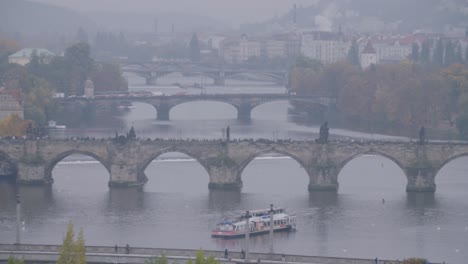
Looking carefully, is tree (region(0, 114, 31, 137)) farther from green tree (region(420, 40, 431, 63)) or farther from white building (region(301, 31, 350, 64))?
white building (region(301, 31, 350, 64))

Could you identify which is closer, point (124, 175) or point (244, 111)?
point (124, 175)

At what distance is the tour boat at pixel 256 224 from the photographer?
45.6 m

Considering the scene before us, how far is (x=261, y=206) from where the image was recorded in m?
50.5

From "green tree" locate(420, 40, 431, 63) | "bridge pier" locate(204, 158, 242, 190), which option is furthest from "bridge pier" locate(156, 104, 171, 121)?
"bridge pier" locate(204, 158, 242, 190)

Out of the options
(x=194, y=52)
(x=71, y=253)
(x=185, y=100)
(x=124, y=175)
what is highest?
(x=194, y=52)

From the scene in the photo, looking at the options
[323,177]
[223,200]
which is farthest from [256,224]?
[323,177]

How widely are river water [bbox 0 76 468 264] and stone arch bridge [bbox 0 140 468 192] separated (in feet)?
2.32

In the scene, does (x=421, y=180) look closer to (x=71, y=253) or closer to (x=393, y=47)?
(x=71, y=253)

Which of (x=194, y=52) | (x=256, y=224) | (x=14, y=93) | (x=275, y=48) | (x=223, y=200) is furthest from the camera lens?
(x=275, y=48)

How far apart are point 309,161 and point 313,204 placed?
3.81m

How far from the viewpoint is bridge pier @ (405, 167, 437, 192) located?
5412cm

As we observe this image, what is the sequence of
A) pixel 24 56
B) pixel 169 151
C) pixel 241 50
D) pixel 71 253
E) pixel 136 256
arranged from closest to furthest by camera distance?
pixel 71 253
pixel 136 256
pixel 169 151
pixel 24 56
pixel 241 50

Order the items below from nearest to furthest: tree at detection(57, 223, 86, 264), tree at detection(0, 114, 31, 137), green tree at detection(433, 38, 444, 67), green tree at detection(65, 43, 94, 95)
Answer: tree at detection(57, 223, 86, 264)
tree at detection(0, 114, 31, 137)
green tree at detection(65, 43, 94, 95)
green tree at detection(433, 38, 444, 67)

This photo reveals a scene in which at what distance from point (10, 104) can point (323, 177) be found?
844 inches
